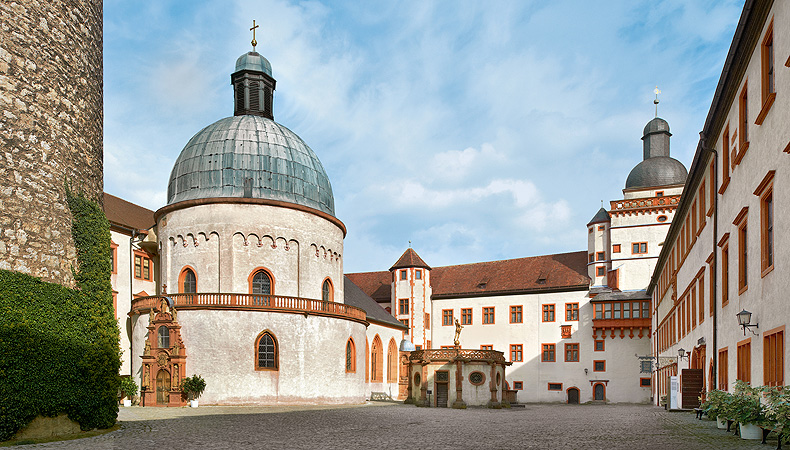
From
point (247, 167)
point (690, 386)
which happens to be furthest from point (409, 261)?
point (690, 386)

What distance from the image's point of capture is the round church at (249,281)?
31812 millimetres

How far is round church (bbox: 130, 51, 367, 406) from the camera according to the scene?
31.8 meters

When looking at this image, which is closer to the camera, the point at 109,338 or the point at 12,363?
the point at 12,363

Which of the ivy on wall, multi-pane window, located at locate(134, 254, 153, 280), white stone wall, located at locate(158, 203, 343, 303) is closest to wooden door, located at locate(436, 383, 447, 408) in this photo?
white stone wall, located at locate(158, 203, 343, 303)

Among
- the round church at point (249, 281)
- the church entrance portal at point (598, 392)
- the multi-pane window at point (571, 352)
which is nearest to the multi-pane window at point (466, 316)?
the multi-pane window at point (571, 352)

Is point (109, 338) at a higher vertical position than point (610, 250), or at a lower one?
lower

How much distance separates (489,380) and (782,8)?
89.8 feet

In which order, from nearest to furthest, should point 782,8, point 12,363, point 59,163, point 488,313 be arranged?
point 782,8 < point 12,363 < point 59,163 < point 488,313

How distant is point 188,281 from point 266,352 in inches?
229

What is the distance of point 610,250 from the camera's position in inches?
2094

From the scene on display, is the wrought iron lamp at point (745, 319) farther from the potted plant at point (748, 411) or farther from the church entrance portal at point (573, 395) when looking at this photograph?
the church entrance portal at point (573, 395)

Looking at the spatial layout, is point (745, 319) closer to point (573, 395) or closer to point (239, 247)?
point (239, 247)

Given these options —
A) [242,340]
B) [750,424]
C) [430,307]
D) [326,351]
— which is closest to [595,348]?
[430,307]

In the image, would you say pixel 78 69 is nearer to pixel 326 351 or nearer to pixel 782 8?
pixel 782 8
